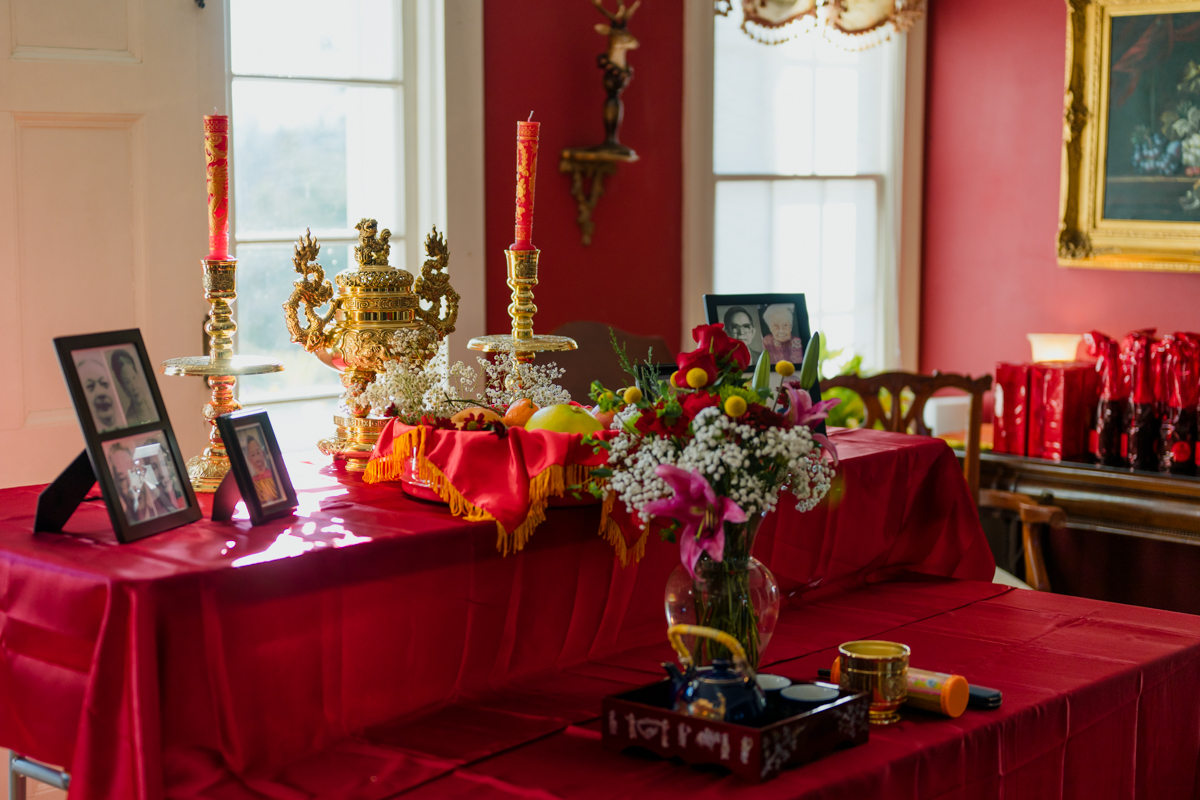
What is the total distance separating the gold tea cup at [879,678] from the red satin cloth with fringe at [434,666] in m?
0.03

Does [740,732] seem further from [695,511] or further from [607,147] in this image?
[607,147]

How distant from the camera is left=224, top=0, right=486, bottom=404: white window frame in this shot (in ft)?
11.2

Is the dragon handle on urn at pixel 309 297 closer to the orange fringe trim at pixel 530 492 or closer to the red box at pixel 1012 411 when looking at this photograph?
the orange fringe trim at pixel 530 492

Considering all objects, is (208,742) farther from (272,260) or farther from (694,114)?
(694,114)

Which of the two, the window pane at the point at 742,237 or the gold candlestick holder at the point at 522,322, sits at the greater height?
the window pane at the point at 742,237

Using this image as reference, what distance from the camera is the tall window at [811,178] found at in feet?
14.6

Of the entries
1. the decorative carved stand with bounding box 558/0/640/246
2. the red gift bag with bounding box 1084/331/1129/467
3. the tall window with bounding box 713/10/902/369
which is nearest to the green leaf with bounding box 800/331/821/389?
the decorative carved stand with bounding box 558/0/640/246

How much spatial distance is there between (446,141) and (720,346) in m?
1.99

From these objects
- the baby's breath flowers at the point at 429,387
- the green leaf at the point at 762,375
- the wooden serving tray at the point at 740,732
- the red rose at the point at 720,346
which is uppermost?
the red rose at the point at 720,346

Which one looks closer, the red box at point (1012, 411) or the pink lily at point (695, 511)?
the pink lily at point (695, 511)

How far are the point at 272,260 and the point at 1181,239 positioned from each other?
9.87 ft

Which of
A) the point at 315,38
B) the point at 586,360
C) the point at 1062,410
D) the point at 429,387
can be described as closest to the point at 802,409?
the point at 429,387

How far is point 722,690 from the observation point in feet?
4.84

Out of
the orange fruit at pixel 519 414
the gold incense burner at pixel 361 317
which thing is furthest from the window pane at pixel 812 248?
the orange fruit at pixel 519 414
